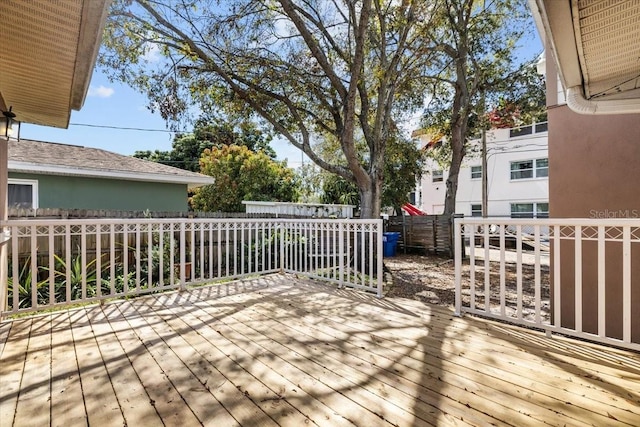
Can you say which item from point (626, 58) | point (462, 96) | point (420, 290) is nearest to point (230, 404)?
point (626, 58)

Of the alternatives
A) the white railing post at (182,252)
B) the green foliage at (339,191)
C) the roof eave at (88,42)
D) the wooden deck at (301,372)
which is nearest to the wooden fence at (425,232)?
the green foliage at (339,191)

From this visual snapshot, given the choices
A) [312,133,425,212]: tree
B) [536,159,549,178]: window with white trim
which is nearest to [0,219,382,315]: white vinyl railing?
[312,133,425,212]: tree

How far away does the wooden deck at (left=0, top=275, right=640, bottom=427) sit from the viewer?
5.29 ft

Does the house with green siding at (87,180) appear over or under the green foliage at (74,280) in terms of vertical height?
over

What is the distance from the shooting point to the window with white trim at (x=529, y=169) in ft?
45.2

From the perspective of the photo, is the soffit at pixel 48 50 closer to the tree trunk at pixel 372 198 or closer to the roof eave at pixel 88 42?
the roof eave at pixel 88 42

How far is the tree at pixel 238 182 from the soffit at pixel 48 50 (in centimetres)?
887

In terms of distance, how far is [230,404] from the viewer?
170 cm

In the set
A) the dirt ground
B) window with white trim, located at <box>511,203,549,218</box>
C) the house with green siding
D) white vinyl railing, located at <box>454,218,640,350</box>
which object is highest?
the house with green siding

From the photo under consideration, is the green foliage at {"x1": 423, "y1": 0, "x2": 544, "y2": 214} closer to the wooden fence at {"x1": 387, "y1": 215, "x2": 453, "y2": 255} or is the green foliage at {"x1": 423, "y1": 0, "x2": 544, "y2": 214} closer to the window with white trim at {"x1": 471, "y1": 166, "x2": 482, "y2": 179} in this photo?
the wooden fence at {"x1": 387, "y1": 215, "x2": 453, "y2": 255}

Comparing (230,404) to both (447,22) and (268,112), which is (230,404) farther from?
(447,22)

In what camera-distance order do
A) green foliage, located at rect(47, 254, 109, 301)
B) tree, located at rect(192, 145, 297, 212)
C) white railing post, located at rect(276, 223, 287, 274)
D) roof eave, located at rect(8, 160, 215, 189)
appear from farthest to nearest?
tree, located at rect(192, 145, 297, 212)
roof eave, located at rect(8, 160, 215, 189)
white railing post, located at rect(276, 223, 287, 274)
green foliage, located at rect(47, 254, 109, 301)

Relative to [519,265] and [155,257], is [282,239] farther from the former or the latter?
[519,265]

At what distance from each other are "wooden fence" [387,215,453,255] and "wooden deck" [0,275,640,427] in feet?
22.4
